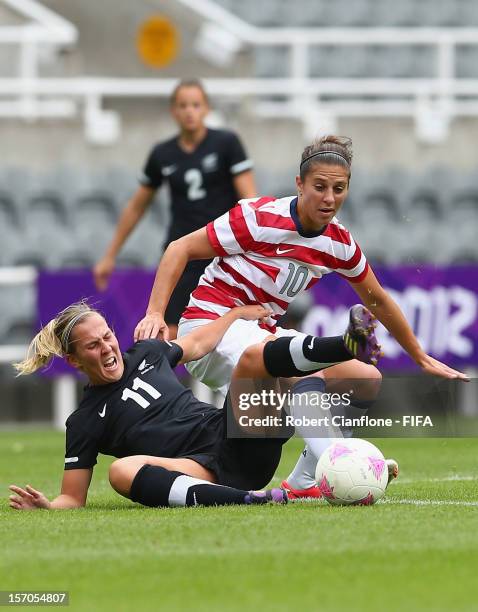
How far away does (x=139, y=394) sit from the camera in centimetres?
497

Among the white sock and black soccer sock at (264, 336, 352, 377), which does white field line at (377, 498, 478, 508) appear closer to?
the white sock

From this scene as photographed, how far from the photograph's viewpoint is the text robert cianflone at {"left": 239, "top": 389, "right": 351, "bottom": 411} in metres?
5.03

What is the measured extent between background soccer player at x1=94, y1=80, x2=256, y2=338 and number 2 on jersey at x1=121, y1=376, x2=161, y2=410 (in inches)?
82.3

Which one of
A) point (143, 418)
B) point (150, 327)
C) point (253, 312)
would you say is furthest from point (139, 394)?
point (253, 312)

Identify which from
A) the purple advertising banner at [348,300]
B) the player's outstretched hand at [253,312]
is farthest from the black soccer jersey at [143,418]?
the purple advertising banner at [348,300]

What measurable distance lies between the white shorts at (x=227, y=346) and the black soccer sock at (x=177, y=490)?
2.35 feet

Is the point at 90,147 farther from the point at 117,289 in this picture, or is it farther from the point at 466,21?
the point at 466,21

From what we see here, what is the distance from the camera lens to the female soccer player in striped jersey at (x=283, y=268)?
5051 millimetres

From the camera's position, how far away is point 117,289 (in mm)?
9703

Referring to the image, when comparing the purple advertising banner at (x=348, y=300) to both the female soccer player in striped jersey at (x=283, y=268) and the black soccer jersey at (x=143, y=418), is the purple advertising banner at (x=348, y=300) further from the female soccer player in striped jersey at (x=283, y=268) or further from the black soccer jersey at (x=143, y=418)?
the black soccer jersey at (x=143, y=418)

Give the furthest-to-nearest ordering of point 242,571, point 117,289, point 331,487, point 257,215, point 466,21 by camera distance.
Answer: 1. point 466,21
2. point 117,289
3. point 257,215
4. point 331,487
5. point 242,571

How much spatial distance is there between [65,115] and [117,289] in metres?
2.48

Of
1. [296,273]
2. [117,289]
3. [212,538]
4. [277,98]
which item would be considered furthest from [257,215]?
[277,98]

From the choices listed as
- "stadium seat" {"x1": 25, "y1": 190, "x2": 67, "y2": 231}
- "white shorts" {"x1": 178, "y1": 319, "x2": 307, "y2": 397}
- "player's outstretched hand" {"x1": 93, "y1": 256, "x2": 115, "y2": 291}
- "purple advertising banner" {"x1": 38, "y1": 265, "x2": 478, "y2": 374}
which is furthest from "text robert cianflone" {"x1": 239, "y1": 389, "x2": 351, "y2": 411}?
"stadium seat" {"x1": 25, "y1": 190, "x2": 67, "y2": 231}
